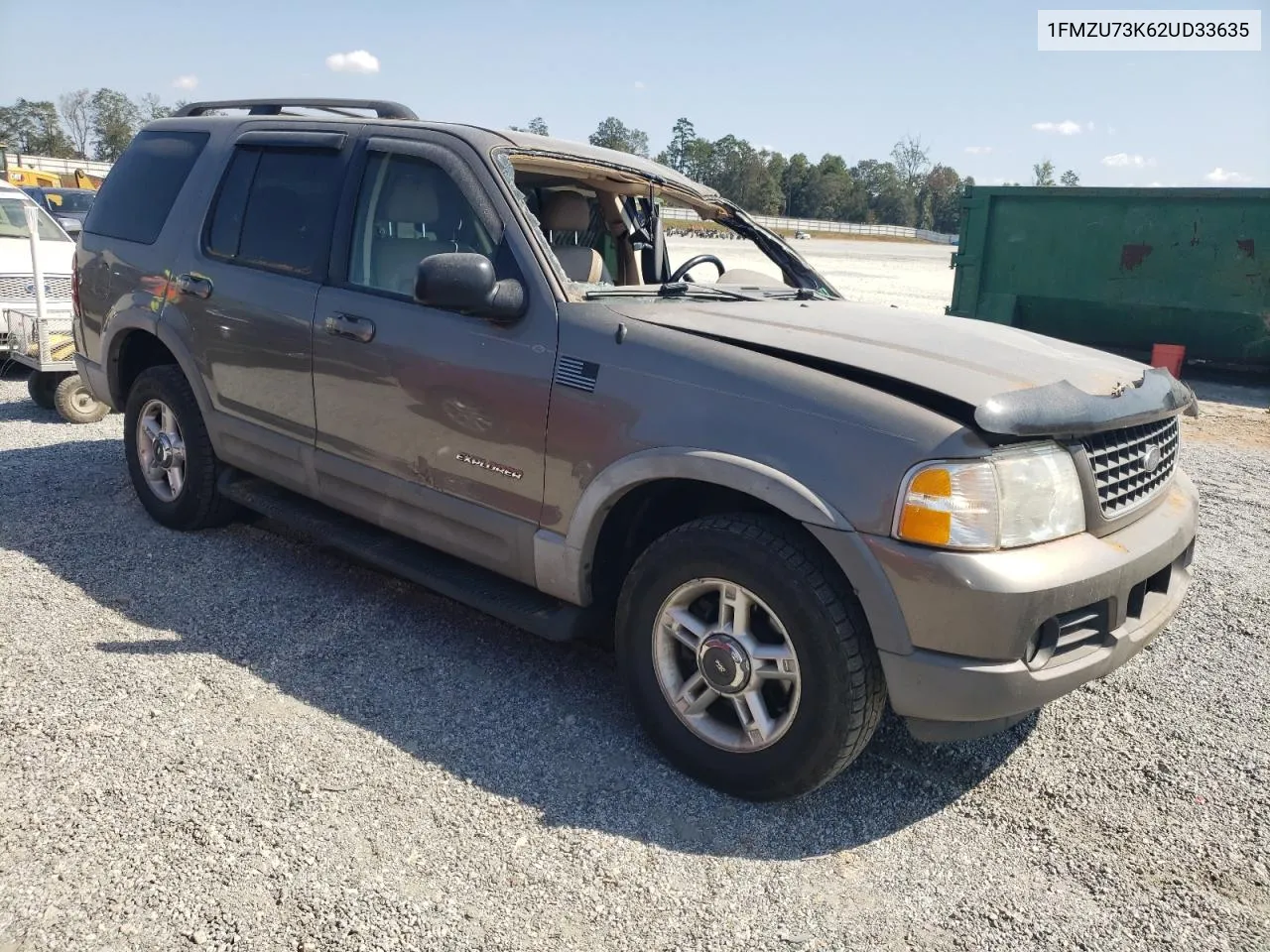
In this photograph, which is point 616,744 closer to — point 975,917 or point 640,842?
point 640,842

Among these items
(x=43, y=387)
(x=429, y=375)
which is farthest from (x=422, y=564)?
(x=43, y=387)

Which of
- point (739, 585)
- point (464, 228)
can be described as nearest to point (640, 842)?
point (739, 585)

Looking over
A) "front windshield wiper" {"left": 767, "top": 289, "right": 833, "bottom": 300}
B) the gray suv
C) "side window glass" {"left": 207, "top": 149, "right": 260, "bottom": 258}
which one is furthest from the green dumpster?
"side window glass" {"left": 207, "top": 149, "right": 260, "bottom": 258}

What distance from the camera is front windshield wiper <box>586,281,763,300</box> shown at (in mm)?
3578

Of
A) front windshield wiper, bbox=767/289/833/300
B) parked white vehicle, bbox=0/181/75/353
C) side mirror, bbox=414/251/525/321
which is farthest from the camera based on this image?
parked white vehicle, bbox=0/181/75/353

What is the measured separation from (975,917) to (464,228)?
279 cm

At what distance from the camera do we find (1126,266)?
11.5 meters

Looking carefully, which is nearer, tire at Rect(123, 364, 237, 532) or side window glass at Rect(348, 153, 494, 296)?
side window glass at Rect(348, 153, 494, 296)

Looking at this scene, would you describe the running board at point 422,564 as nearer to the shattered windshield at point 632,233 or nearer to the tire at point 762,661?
the tire at point 762,661

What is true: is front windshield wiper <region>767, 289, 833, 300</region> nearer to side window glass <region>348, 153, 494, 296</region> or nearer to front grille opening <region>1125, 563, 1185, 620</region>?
side window glass <region>348, 153, 494, 296</region>

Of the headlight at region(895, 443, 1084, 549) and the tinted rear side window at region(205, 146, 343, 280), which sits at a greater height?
the tinted rear side window at region(205, 146, 343, 280)

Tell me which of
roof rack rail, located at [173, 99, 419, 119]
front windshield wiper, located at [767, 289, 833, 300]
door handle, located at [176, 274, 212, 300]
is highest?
roof rack rail, located at [173, 99, 419, 119]

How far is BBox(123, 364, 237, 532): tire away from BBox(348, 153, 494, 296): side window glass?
1.46 metres

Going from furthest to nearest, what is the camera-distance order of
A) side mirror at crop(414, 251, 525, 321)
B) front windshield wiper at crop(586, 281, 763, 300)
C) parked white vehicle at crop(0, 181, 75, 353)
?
parked white vehicle at crop(0, 181, 75, 353) < front windshield wiper at crop(586, 281, 763, 300) < side mirror at crop(414, 251, 525, 321)
